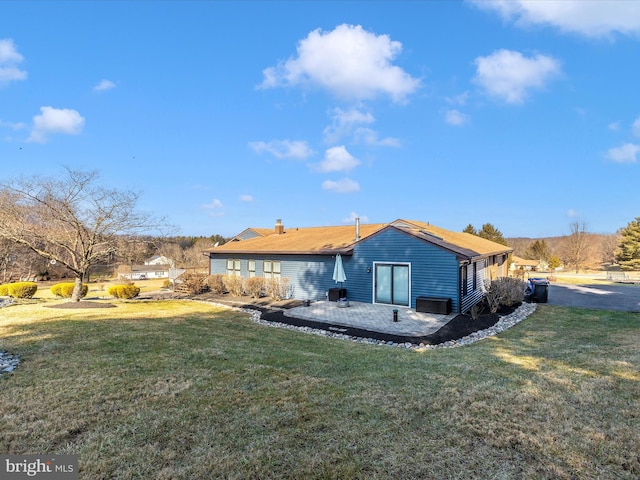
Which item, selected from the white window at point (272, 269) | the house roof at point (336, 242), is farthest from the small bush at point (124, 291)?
the white window at point (272, 269)

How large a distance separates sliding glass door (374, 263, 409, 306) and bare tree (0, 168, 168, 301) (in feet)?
36.6

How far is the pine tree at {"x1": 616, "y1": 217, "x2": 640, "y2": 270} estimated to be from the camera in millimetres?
36938

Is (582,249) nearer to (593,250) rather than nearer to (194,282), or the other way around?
(593,250)

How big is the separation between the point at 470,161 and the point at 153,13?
21.5 metres

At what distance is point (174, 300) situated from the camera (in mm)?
15617

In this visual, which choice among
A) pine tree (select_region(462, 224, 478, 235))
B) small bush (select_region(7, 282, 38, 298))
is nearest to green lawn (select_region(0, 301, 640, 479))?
small bush (select_region(7, 282, 38, 298))

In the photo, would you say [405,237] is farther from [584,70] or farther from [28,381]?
[584,70]

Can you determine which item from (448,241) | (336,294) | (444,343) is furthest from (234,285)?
(444,343)

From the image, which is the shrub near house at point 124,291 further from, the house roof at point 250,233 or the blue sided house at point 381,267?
the house roof at point 250,233

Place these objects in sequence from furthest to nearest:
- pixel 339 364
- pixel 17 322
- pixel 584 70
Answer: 1. pixel 584 70
2. pixel 17 322
3. pixel 339 364

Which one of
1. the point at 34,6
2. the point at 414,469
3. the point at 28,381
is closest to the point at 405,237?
the point at 414,469

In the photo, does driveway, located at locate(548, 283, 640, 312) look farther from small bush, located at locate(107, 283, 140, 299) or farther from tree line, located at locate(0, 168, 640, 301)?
small bush, located at locate(107, 283, 140, 299)

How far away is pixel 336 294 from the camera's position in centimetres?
1422

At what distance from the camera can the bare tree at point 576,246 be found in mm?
42062
